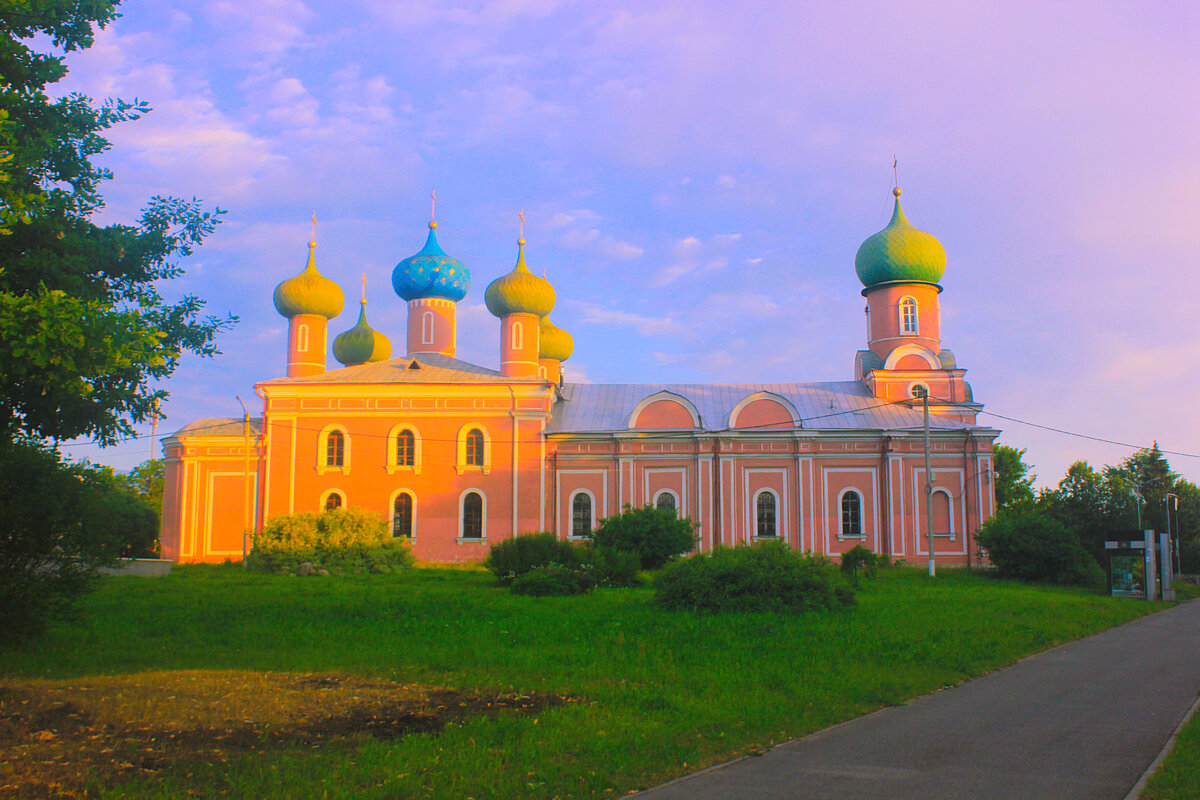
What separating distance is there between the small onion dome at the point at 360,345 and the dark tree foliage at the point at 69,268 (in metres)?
26.1

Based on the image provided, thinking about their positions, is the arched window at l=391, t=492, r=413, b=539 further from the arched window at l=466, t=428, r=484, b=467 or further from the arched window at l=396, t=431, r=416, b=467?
the arched window at l=466, t=428, r=484, b=467

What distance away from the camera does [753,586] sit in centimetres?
1487

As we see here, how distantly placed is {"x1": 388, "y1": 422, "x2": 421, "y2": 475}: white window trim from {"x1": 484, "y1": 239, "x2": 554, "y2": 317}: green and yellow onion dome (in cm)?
512

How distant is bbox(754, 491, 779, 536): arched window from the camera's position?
1251 inches

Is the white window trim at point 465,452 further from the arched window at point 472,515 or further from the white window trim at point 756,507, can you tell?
the white window trim at point 756,507

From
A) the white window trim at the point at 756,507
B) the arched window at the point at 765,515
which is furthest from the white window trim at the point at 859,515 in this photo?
the arched window at the point at 765,515

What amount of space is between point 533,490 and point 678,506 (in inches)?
197

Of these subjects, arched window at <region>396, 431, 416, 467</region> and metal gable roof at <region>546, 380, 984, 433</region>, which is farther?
metal gable roof at <region>546, 380, 984, 433</region>

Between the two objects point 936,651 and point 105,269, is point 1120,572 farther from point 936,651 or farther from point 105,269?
point 105,269

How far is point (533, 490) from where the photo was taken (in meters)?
31.3

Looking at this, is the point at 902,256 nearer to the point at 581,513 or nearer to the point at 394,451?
the point at 581,513

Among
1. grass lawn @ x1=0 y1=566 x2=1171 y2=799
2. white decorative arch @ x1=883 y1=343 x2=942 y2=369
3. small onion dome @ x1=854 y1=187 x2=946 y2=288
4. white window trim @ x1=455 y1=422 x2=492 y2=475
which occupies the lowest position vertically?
grass lawn @ x1=0 y1=566 x2=1171 y2=799

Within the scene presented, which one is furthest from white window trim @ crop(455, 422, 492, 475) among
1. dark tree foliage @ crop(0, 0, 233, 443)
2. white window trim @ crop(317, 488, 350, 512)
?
dark tree foliage @ crop(0, 0, 233, 443)

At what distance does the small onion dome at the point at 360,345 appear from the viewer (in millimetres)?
37250
